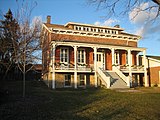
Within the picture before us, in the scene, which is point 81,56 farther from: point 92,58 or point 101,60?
point 101,60

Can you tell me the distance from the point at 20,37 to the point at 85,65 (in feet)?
41.4

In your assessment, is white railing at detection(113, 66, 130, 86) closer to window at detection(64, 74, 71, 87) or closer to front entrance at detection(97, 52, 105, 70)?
front entrance at detection(97, 52, 105, 70)

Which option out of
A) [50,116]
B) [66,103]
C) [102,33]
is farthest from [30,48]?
[102,33]

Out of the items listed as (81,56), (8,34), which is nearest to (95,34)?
(81,56)

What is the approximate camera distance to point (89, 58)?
93.7ft

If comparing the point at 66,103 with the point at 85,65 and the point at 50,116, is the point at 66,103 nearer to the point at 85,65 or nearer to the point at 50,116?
the point at 50,116

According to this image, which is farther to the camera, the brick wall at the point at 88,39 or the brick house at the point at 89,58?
the brick wall at the point at 88,39

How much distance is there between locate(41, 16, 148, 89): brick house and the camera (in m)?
24.9

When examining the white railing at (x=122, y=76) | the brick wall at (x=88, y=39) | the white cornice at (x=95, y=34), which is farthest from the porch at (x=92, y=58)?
the white cornice at (x=95, y=34)

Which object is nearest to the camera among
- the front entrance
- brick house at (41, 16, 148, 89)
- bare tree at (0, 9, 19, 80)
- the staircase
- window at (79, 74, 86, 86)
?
bare tree at (0, 9, 19, 80)

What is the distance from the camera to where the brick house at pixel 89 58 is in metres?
24.9

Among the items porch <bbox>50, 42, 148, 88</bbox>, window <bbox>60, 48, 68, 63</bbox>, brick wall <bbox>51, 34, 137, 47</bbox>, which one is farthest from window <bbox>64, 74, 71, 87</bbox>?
brick wall <bbox>51, 34, 137, 47</bbox>

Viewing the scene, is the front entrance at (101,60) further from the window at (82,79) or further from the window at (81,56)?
the window at (82,79)

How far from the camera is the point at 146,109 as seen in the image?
464 inches
